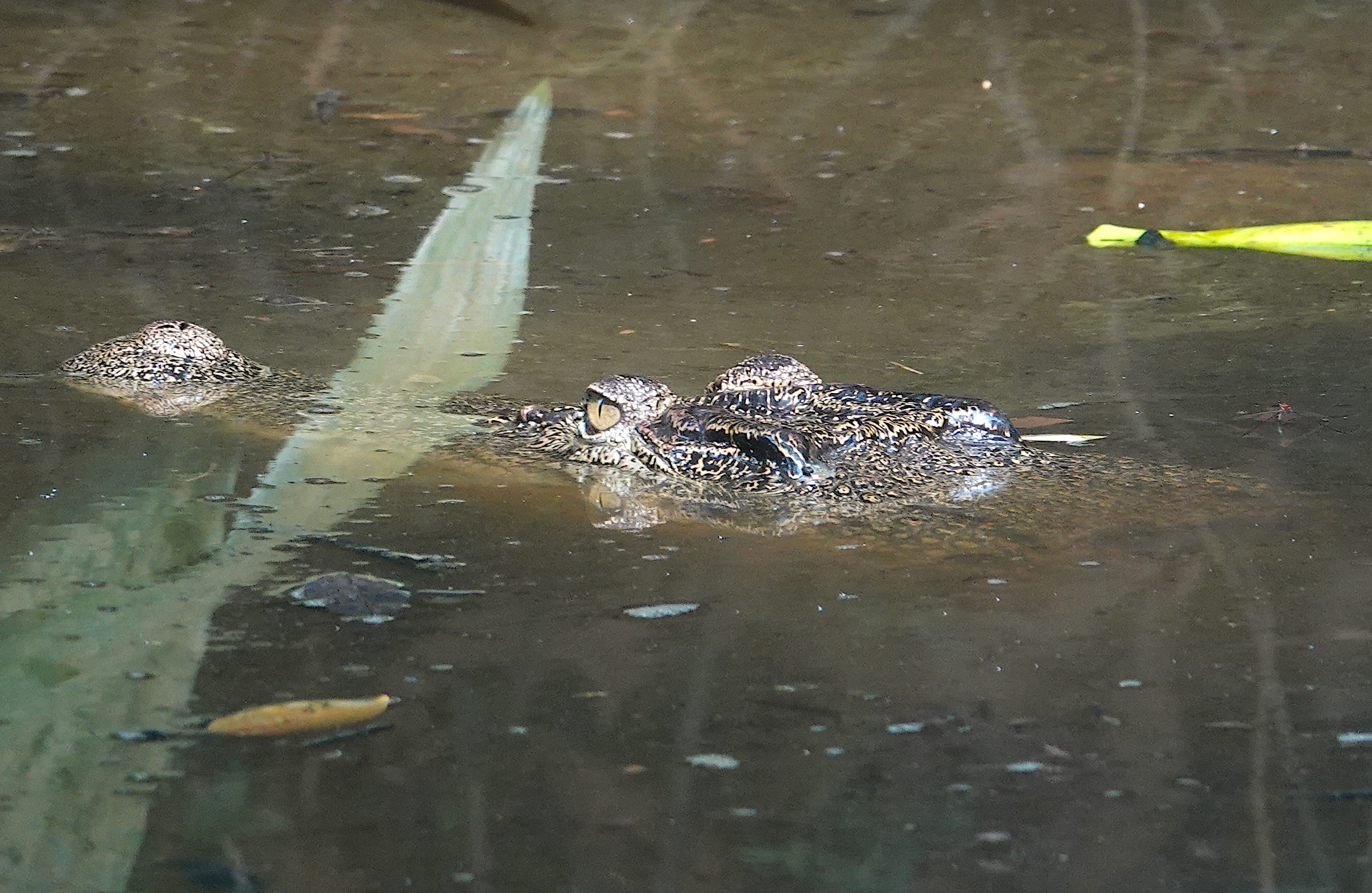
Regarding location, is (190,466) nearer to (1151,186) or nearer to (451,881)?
(451,881)

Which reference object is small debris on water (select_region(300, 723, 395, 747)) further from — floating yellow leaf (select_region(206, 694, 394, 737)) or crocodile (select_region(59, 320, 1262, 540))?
crocodile (select_region(59, 320, 1262, 540))

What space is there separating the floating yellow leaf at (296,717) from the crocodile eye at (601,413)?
1308 millimetres

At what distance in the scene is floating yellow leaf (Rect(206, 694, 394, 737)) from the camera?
92.5 inches

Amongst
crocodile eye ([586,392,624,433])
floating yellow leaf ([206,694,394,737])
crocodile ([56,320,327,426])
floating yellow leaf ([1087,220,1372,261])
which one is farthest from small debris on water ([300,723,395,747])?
floating yellow leaf ([1087,220,1372,261])

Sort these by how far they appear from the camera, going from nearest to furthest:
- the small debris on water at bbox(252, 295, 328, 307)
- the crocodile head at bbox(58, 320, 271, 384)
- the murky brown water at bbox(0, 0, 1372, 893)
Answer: the murky brown water at bbox(0, 0, 1372, 893) < the crocodile head at bbox(58, 320, 271, 384) < the small debris on water at bbox(252, 295, 328, 307)

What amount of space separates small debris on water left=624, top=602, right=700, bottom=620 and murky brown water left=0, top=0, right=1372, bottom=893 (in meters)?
0.03

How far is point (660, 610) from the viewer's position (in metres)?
2.85

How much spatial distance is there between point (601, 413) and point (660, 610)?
909 mm

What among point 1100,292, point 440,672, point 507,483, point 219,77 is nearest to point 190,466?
point 507,483

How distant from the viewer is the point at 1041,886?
1972 mm

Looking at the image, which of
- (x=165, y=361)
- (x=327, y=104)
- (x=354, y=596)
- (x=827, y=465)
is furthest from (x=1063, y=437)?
(x=327, y=104)

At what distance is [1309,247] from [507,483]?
3790 millimetres

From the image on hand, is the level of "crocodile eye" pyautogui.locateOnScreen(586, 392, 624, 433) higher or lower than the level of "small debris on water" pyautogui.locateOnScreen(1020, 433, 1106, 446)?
higher

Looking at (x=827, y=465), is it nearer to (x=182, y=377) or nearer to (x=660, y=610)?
(x=660, y=610)
